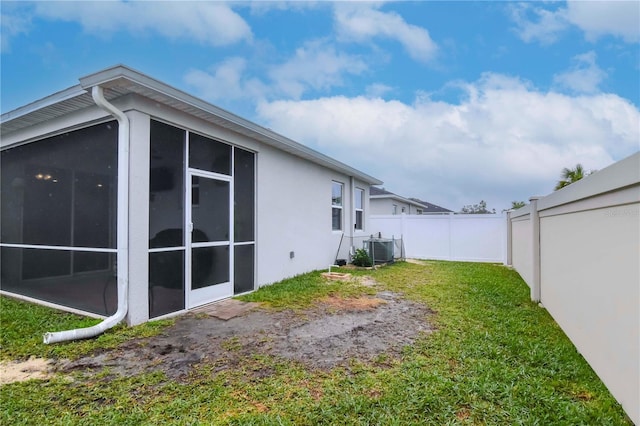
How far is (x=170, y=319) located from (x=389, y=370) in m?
3.15

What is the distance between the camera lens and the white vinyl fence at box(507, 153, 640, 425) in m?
2.10

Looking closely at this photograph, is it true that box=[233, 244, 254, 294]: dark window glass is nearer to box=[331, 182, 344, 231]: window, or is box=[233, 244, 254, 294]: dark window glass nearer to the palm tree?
box=[331, 182, 344, 231]: window

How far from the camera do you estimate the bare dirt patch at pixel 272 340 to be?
10.3 ft

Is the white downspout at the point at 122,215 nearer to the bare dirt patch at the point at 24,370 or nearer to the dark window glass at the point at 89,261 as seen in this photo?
the dark window glass at the point at 89,261

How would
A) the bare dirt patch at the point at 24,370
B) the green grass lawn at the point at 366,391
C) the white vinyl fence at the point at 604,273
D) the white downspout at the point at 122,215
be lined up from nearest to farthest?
the white vinyl fence at the point at 604,273, the green grass lawn at the point at 366,391, the bare dirt patch at the point at 24,370, the white downspout at the point at 122,215

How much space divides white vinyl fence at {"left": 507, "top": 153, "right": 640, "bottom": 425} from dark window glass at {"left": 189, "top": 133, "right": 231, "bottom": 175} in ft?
16.4

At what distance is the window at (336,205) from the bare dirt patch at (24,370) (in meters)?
7.45

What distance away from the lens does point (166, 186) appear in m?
4.59

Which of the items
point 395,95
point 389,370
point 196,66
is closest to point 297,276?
point 389,370

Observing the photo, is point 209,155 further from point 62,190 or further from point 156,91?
point 62,190

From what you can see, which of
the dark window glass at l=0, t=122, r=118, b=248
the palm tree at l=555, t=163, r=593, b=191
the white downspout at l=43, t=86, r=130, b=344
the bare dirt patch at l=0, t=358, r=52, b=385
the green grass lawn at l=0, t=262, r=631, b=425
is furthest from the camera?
the palm tree at l=555, t=163, r=593, b=191

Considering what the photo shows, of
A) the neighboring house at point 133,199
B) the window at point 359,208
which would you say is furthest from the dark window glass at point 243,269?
the window at point 359,208

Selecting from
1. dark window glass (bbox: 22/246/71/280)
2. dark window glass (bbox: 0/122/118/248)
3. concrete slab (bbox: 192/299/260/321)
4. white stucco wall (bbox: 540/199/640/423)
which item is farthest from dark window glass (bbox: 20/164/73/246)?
white stucco wall (bbox: 540/199/640/423)

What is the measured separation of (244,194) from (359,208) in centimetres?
627
